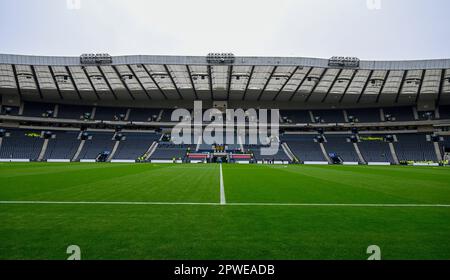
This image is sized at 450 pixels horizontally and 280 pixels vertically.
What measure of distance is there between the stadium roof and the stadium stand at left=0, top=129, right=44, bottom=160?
790 cm

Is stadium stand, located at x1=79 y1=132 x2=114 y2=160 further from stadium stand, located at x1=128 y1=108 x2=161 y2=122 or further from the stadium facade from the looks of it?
stadium stand, located at x1=128 y1=108 x2=161 y2=122

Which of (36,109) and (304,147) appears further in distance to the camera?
(304,147)

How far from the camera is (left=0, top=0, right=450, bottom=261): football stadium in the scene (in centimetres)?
444

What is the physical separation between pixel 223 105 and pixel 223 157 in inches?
490

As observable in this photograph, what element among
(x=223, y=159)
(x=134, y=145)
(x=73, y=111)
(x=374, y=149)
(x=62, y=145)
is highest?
(x=73, y=111)

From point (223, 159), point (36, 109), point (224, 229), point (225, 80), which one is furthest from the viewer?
point (36, 109)

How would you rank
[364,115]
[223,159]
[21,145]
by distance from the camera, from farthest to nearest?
[364,115] < [223,159] < [21,145]

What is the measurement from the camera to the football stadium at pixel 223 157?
175 inches

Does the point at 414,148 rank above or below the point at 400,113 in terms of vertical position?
below

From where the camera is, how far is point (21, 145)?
162ft

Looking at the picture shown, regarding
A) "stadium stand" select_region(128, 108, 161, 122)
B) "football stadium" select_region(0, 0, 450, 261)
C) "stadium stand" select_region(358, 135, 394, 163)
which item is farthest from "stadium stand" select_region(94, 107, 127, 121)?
A: "stadium stand" select_region(358, 135, 394, 163)

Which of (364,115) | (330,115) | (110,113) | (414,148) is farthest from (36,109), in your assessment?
(414,148)

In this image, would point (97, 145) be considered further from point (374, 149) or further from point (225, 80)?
point (374, 149)
